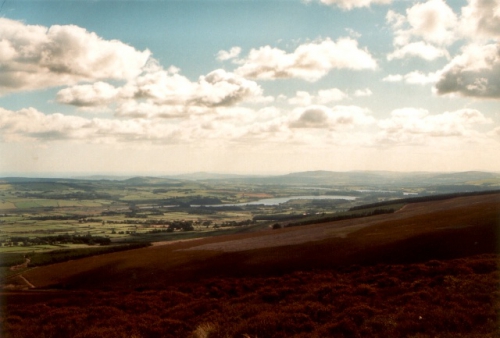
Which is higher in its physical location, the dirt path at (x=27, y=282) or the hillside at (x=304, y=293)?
the hillside at (x=304, y=293)

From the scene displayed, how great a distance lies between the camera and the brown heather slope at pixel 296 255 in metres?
37.5

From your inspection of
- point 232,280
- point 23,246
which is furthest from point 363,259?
point 23,246

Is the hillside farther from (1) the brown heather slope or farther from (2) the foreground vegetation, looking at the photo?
(1) the brown heather slope

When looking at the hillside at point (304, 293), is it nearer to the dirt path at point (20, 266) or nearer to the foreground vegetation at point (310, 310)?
the foreground vegetation at point (310, 310)

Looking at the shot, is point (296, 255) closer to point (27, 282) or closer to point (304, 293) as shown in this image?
point (304, 293)

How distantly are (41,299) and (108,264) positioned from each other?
2315cm

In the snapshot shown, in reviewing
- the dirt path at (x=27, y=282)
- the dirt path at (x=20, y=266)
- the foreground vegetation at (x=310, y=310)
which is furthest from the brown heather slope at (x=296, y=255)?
the dirt path at (x=20, y=266)

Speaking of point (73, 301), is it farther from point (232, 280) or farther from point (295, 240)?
point (295, 240)

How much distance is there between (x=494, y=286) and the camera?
19.5m

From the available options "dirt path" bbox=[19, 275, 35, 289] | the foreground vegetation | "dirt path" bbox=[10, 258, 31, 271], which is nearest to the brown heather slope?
"dirt path" bbox=[19, 275, 35, 289]

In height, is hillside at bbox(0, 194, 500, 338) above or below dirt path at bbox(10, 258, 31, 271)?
above

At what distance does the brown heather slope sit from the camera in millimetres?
37469

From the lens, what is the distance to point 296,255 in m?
43.6

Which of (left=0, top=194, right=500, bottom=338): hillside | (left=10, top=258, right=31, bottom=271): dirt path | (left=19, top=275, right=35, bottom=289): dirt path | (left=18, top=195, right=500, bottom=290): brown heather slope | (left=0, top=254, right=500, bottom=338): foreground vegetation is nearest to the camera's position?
(left=0, top=254, right=500, bottom=338): foreground vegetation
